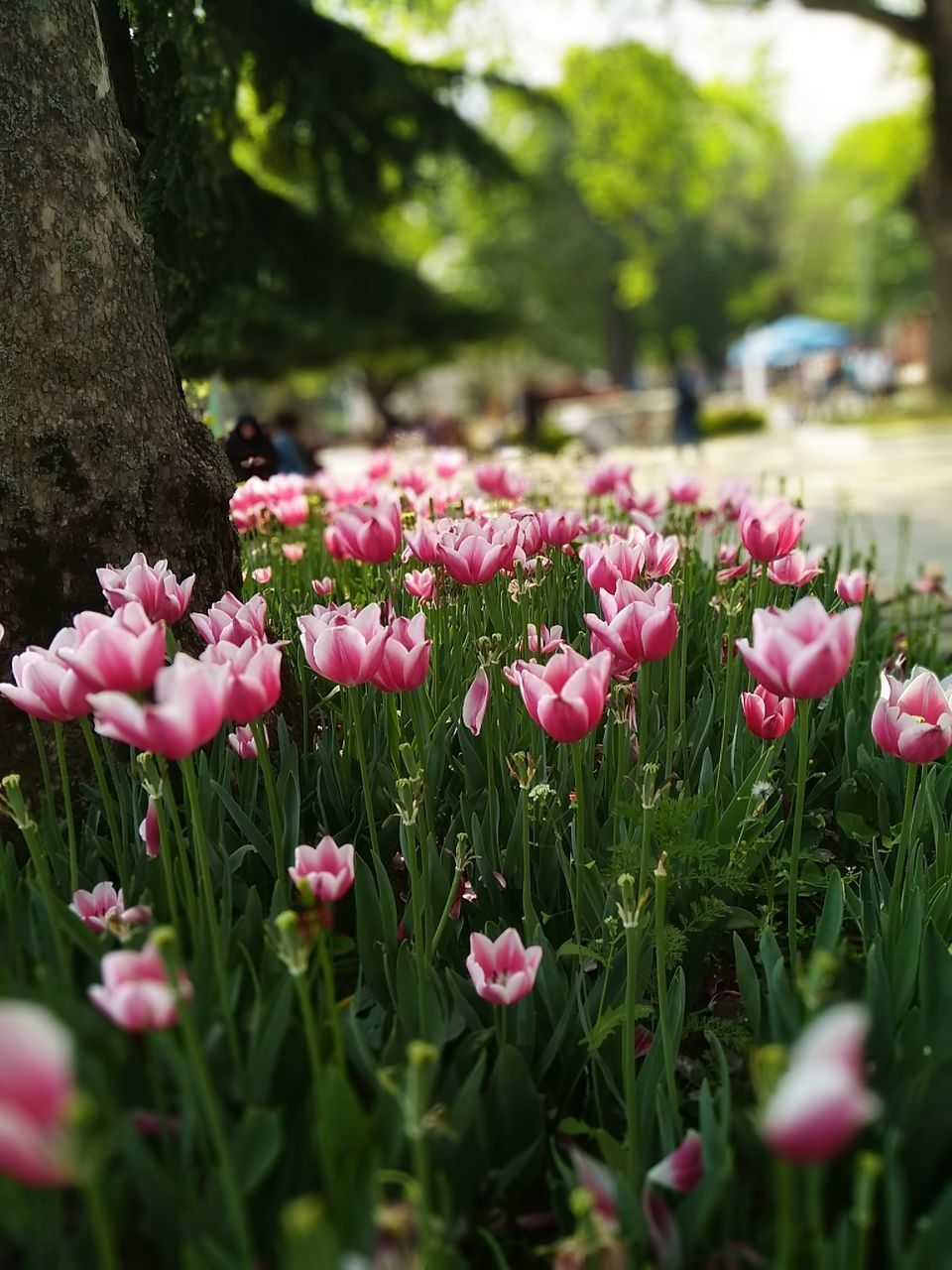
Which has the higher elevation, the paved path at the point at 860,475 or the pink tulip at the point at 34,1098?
the pink tulip at the point at 34,1098

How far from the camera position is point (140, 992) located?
121 centimetres

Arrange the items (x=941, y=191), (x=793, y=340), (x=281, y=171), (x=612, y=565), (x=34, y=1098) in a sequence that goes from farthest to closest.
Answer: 1. (x=793, y=340)
2. (x=941, y=191)
3. (x=281, y=171)
4. (x=612, y=565)
5. (x=34, y=1098)

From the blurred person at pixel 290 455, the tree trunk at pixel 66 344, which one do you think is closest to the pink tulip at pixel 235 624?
the tree trunk at pixel 66 344

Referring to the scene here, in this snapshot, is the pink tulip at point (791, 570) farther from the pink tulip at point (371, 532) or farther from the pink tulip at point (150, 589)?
the pink tulip at point (150, 589)

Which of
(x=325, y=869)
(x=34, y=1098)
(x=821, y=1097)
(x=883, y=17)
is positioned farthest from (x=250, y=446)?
(x=883, y=17)

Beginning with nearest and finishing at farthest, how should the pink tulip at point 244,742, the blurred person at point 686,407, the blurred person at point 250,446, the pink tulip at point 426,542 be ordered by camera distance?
the pink tulip at point 244,742 → the pink tulip at point 426,542 → the blurred person at point 250,446 → the blurred person at point 686,407

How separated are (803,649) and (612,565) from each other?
0.93 metres

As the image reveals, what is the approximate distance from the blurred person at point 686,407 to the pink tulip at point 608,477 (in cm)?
1607

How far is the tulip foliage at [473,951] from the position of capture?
1176 mm

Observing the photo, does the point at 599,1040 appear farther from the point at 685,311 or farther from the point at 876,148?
the point at 685,311

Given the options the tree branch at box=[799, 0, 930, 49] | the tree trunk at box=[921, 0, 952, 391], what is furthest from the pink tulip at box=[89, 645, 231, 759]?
the tree trunk at box=[921, 0, 952, 391]

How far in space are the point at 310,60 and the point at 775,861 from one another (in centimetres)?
1000

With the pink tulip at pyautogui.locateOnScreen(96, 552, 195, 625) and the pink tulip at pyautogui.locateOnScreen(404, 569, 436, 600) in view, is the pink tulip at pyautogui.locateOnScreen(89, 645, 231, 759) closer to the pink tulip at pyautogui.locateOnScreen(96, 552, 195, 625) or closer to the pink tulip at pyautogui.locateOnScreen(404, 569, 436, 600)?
the pink tulip at pyautogui.locateOnScreen(96, 552, 195, 625)

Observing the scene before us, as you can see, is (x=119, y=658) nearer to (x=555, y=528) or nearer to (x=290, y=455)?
(x=555, y=528)
